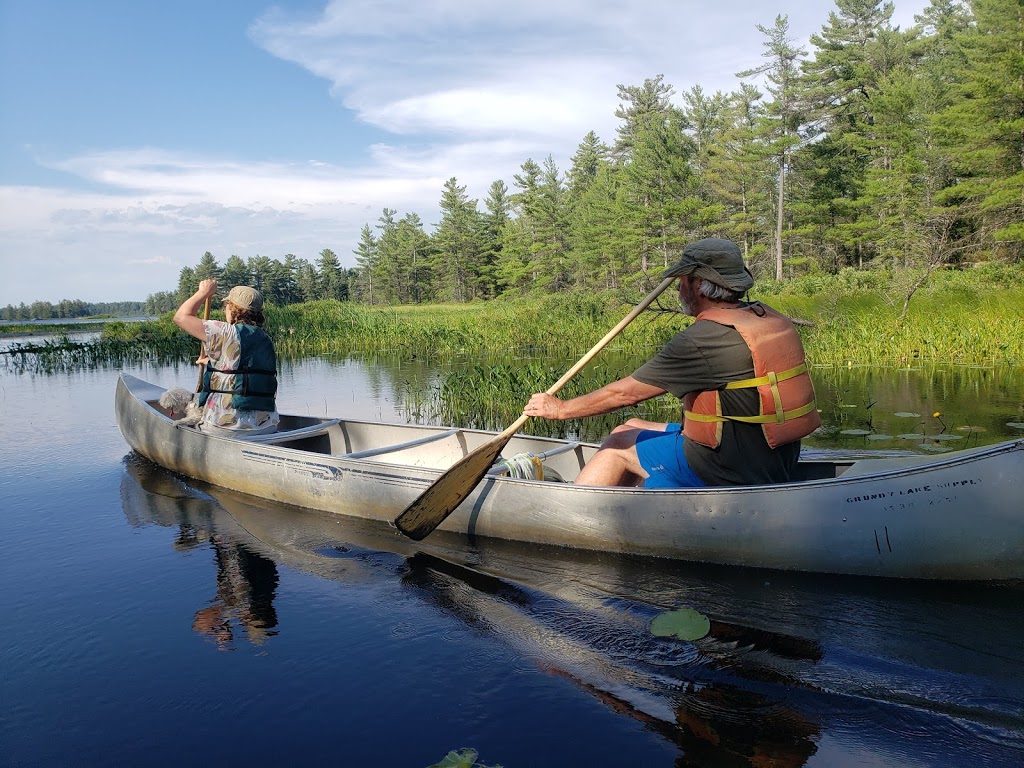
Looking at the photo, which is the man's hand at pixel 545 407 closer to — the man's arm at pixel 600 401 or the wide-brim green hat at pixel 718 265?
the man's arm at pixel 600 401

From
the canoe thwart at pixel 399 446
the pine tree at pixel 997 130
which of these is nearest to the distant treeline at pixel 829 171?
the pine tree at pixel 997 130

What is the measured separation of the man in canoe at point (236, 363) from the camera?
622 cm

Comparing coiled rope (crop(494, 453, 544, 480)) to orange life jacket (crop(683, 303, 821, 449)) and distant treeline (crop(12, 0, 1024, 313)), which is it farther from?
distant treeline (crop(12, 0, 1024, 313))

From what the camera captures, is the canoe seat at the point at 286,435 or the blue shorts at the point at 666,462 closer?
the blue shorts at the point at 666,462

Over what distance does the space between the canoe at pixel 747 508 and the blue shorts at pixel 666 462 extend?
0.41 ft

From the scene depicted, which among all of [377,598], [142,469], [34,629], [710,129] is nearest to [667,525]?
[377,598]

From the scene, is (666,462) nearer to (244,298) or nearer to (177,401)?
(244,298)

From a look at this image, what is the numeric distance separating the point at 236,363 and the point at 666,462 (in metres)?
3.76

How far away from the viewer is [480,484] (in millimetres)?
5176

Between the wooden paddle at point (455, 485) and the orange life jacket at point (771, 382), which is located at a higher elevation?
the orange life jacket at point (771, 382)

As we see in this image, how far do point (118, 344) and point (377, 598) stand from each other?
19218mm

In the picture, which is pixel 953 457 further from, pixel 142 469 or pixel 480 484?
pixel 142 469

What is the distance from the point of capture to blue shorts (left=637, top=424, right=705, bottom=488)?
14.4 feet

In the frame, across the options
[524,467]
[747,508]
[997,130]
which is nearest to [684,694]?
[747,508]
